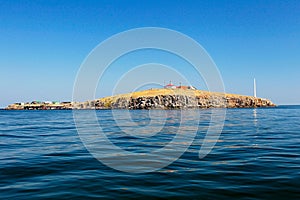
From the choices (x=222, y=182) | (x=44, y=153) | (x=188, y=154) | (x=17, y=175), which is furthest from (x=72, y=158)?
(x=222, y=182)

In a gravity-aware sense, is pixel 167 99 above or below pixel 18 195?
above

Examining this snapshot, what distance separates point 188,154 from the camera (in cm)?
1512

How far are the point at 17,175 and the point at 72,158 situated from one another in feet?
11.9

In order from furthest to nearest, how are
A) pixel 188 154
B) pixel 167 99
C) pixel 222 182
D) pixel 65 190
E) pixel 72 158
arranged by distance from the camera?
1. pixel 167 99
2. pixel 188 154
3. pixel 72 158
4. pixel 222 182
5. pixel 65 190

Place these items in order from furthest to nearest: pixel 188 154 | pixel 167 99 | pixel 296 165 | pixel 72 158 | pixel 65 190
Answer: pixel 167 99 < pixel 188 154 < pixel 72 158 < pixel 296 165 < pixel 65 190

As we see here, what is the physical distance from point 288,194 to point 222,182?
2.17 meters

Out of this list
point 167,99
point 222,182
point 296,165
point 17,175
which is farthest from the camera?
point 167,99

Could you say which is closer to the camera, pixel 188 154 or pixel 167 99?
pixel 188 154

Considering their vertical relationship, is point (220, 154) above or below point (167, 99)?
below

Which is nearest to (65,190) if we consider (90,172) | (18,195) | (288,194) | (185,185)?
(18,195)

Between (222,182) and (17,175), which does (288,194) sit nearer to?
(222,182)

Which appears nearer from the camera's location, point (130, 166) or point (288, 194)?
point (288, 194)

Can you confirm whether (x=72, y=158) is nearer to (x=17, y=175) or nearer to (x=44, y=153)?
(x=44, y=153)

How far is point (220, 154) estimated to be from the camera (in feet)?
49.2
